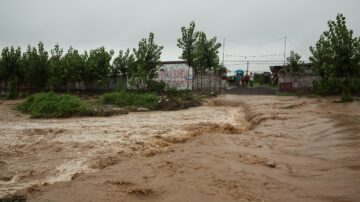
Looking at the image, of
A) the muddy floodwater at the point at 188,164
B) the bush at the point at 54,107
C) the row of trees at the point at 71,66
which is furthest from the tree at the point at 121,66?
the muddy floodwater at the point at 188,164

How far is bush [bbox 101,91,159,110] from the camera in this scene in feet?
74.5

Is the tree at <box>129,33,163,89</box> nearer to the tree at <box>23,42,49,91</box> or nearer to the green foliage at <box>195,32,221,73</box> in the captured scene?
the green foliage at <box>195,32,221,73</box>

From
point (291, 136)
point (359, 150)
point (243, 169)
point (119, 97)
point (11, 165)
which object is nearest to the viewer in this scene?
point (243, 169)

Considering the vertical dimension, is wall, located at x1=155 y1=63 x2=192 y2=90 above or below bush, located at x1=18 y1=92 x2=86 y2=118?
above

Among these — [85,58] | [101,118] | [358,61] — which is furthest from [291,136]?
[85,58]

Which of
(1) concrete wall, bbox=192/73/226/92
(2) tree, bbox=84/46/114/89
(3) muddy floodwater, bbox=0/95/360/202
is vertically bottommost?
(3) muddy floodwater, bbox=0/95/360/202

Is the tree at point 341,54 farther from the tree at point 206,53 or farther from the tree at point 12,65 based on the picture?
the tree at point 12,65

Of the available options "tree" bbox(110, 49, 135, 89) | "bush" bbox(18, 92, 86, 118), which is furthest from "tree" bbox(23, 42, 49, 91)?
"bush" bbox(18, 92, 86, 118)

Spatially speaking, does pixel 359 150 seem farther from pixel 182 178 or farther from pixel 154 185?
pixel 154 185

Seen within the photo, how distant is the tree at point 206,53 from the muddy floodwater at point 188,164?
19.1 m

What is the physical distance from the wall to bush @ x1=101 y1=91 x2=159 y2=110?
9.07m

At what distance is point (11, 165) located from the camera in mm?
7695

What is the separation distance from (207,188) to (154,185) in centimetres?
87

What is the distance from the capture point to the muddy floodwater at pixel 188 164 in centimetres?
523
